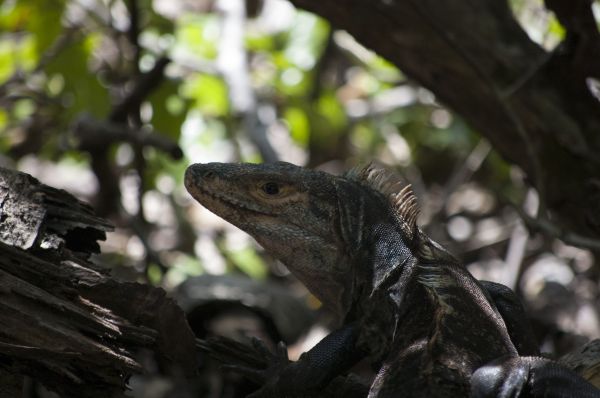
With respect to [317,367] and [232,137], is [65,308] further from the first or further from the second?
[232,137]

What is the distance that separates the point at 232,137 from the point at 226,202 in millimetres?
4642

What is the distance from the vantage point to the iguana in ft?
12.2

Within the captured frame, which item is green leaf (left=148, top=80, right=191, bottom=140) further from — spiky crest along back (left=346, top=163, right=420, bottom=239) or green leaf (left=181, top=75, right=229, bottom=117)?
spiky crest along back (left=346, top=163, right=420, bottom=239)

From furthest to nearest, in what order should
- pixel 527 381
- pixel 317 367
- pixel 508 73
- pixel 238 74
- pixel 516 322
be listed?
pixel 238 74 < pixel 508 73 < pixel 516 322 < pixel 317 367 < pixel 527 381

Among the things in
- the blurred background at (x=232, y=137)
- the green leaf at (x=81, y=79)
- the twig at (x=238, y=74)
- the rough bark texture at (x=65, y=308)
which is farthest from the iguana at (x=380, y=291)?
the green leaf at (x=81, y=79)

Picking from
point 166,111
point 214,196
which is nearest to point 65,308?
point 214,196

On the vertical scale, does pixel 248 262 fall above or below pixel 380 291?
below

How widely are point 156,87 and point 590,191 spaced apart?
11.0ft

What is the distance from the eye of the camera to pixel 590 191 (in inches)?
228

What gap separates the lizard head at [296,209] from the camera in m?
4.54

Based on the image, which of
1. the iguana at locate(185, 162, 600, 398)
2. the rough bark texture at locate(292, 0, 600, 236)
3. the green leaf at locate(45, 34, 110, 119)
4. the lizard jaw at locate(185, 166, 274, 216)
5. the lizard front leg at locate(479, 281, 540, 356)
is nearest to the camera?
the iguana at locate(185, 162, 600, 398)

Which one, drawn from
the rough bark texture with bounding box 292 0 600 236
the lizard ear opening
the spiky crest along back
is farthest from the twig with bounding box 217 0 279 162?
the lizard ear opening

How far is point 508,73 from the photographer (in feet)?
19.0

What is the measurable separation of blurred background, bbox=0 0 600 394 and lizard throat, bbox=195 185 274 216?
1538 millimetres
